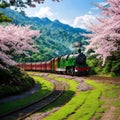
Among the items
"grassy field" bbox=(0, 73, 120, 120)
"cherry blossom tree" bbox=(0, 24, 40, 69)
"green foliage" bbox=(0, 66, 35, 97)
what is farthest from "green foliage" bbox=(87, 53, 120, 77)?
"grassy field" bbox=(0, 73, 120, 120)

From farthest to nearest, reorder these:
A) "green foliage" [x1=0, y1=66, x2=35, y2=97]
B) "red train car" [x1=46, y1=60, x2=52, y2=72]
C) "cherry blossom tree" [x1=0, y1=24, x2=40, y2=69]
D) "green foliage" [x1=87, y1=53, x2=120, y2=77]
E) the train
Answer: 1. "red train car" [x1=46, y1=60, x2=52, y2=72]
2. the train
3. "green foliage" [x1=87, y1=53, x2=120, y2=77]
4. "green foliage" [x1=0, y1=66, x2=35, y2=97]
5. "cherry blossom tree" [x1=0, y1=24, x2=40, y2=69]

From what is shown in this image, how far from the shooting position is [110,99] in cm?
2327

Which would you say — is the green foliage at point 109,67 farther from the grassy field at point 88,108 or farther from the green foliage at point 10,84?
the grassy field at point 88,108

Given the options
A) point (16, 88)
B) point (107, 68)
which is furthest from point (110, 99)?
point (107, 68)

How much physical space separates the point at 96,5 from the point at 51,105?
7.75m

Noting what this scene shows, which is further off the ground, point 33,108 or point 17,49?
point 17,49

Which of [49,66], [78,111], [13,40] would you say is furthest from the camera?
[49,66]

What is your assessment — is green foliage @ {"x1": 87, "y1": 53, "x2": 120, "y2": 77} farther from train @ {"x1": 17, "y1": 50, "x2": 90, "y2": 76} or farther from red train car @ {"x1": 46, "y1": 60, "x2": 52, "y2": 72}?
red train car @ {"x1": 46, "y1": 60, "x2": 52, "y2": 72}

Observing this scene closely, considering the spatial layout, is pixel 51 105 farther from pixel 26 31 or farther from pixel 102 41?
pixel 26 31

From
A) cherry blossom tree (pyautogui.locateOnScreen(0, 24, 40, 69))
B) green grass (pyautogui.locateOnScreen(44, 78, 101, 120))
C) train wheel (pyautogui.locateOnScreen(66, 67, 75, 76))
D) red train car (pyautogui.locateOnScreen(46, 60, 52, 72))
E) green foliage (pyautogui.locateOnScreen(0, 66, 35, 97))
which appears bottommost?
green grass (pyautogui.locateOnScreen(44, 78, 101, 120))

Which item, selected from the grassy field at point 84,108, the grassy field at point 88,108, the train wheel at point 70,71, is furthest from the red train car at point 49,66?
the grassy field at point 88,108

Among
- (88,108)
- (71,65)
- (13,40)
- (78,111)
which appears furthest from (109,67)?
(78,111)

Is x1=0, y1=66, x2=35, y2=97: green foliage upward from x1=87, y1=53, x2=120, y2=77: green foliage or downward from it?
downward

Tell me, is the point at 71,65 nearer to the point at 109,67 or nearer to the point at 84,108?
the point at 109,67
